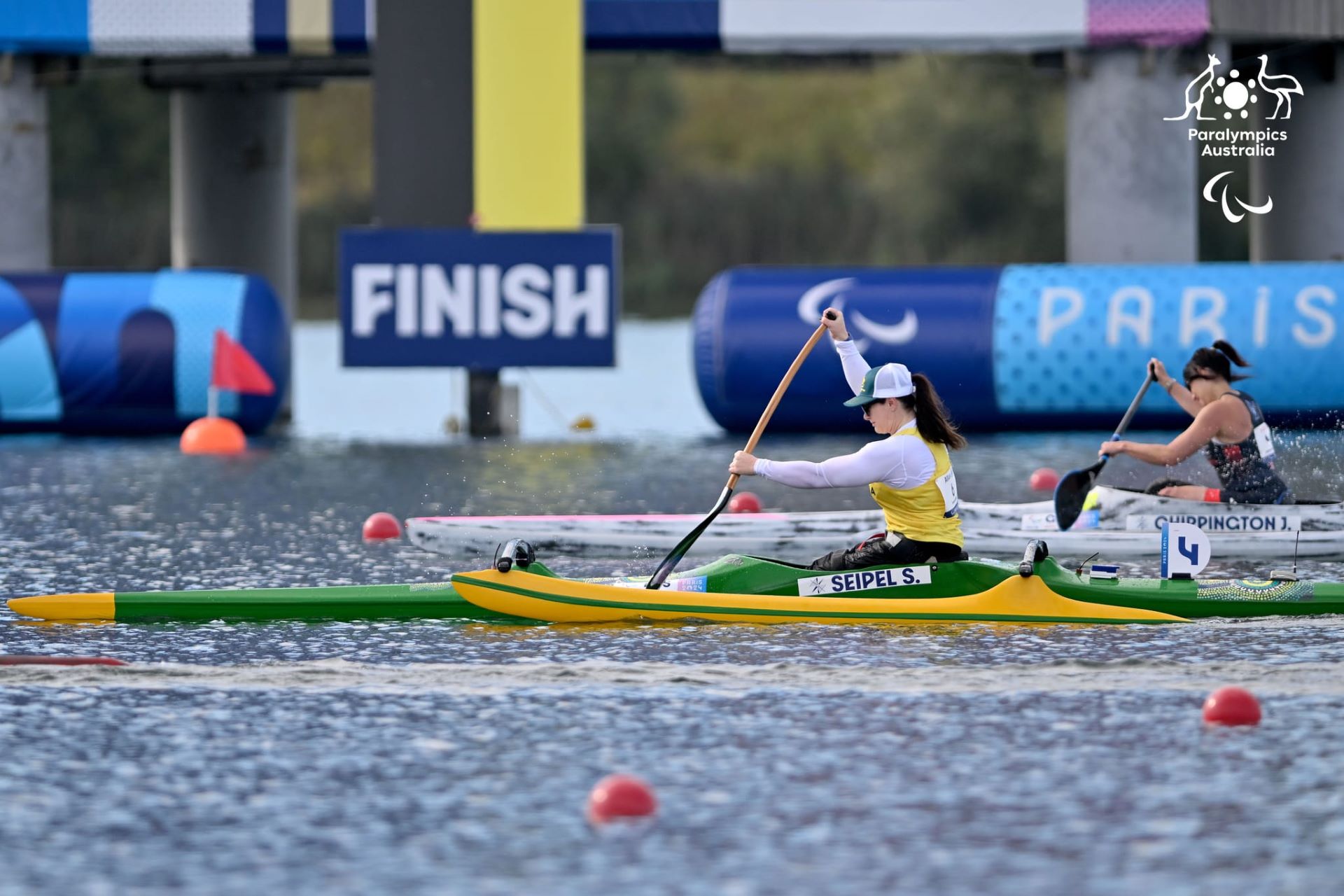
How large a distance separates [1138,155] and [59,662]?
16669 mm

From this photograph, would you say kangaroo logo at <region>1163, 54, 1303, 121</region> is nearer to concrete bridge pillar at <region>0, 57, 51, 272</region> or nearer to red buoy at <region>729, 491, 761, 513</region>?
red buoy at <region>729, 491, 761, 513</region>

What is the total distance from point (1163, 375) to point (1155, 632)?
10.9 ft

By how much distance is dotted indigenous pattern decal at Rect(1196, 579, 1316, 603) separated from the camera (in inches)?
414

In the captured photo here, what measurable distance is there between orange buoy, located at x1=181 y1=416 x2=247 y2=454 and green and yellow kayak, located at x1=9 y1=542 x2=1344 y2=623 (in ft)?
34.2

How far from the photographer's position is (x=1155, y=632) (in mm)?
10203

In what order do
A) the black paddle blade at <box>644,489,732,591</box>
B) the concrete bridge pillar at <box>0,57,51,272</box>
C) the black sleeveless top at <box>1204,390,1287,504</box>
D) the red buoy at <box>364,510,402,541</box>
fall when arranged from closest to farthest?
1. the black paddle blade at <box>644,489,732,591</box>
2. the black sleeveless top at <box>1204,390,1287,504</box>
3. the red buoy at <box>364,510,402,541</box>
4. the concrete bridge pillar at <box>0,57,51,272</box>

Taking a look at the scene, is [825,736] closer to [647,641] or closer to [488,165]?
[647,641]

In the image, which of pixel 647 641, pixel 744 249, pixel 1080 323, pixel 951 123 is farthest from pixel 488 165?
pixel 744 249

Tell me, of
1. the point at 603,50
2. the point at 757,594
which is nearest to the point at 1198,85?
the point at 603,50

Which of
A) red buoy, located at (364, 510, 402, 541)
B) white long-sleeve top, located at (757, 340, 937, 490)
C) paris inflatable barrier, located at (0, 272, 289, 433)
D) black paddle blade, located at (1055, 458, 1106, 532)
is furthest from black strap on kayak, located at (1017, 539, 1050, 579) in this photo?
paris inflatable barrier, located at (0, 272, 289, 433)

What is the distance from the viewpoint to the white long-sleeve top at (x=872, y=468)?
10.2 m

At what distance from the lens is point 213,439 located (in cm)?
2122

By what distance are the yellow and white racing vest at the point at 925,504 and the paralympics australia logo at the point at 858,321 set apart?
10704 mm

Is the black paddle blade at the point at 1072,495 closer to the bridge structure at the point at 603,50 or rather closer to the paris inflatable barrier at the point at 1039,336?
the paris inflatable barrier at the point at 1039,336
